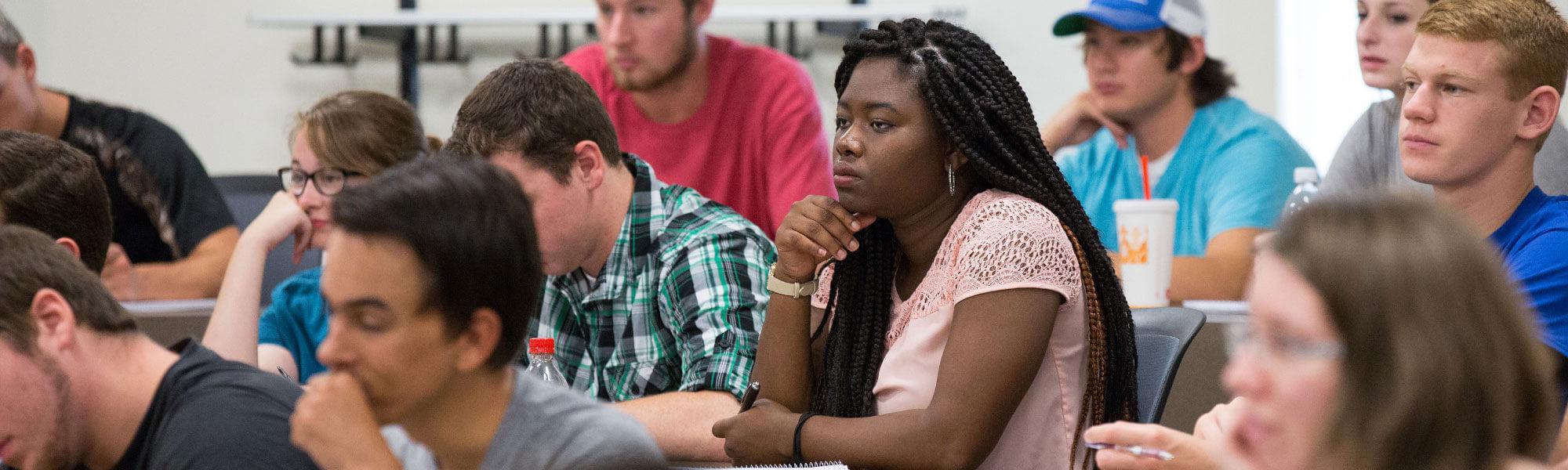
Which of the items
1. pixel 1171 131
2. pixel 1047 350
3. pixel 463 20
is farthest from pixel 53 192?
pixel 463 20

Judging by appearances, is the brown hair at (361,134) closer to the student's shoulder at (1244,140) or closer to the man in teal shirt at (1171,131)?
the man in teal shirt at (1171,131)

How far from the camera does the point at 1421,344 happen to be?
82 centimetres

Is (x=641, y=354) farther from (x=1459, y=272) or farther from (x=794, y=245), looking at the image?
(x=1459, y=272)

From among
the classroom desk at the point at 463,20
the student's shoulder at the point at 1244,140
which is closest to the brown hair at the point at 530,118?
the student's shoulder at the point at 1244,140

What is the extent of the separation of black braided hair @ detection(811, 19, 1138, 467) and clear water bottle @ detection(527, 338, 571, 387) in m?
0.39

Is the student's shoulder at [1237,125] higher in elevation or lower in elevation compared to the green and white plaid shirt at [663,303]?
higher

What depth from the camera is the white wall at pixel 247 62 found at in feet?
17.1

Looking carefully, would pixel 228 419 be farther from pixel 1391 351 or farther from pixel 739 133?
pixel 739 133

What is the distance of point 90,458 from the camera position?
1.46m

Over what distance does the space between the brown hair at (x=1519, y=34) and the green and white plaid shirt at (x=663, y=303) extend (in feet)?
3.39

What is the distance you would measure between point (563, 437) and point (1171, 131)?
2.42m

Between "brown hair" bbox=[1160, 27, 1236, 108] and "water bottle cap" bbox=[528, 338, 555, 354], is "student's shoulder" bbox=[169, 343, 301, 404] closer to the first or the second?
"water bottle cap" bbox=[528, 338, 555, 354]

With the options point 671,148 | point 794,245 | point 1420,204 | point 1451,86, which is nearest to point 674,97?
point 671,148

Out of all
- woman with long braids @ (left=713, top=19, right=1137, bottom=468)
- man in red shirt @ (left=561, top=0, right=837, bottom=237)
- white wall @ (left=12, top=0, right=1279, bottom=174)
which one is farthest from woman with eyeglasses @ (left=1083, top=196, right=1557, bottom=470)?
white wall @ (left=12, top=0, right=1279, bottom=174)
